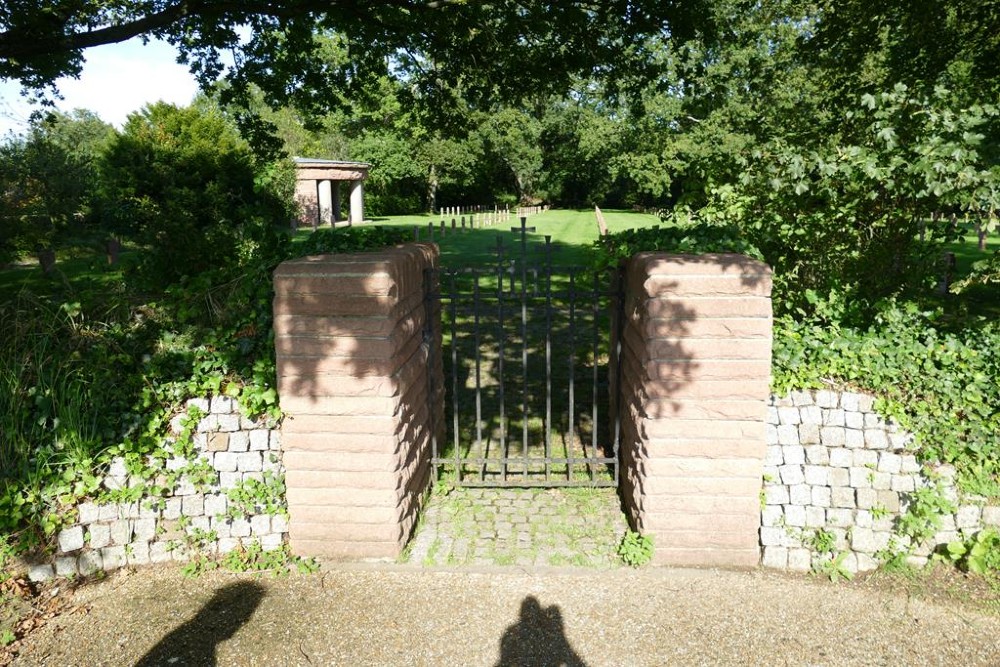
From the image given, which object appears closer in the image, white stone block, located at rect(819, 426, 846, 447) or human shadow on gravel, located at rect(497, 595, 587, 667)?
human shadow on gravel, located at rect(497, 595, 587, 667)

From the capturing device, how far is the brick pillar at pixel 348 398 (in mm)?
4422

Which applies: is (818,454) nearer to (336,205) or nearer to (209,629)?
(209,629)

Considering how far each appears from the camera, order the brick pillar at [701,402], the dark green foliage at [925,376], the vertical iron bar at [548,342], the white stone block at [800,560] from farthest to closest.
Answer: the vertical iron bar at [548,342], the white stone block at [800,560], the dark green foliage at [925,376], the brick pillar at [701,402]

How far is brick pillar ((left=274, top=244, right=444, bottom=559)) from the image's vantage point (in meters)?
4.42

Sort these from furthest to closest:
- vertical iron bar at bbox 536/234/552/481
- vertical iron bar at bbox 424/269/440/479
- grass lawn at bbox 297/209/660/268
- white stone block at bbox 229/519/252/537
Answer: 1. grass lawn at bbox 297/209/660/268
2. vertical iron bar at bbox 424/269/440/479
3. vertical iron bar at bbox 536/234/552/481
4. white stone block at bbox 229/519/252/537

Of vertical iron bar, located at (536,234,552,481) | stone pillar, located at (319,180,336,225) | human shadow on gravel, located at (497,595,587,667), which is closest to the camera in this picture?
human shadow on gravel, located at (497,595,587,667)

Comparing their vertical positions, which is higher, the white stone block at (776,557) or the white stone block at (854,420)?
the white stone block at (854,420)

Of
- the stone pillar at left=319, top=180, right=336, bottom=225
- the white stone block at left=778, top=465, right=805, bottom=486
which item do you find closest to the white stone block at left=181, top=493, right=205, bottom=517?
the white stone block at left=778, top=465, right=805, bottom=486

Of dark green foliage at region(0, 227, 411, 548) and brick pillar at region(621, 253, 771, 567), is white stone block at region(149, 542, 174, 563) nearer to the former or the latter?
dark green foliage at region(0, 227, 411, 548)

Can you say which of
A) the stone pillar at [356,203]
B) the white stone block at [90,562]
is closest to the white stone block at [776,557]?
the white stone block at [90,562]

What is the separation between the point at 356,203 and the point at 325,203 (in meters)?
3.01

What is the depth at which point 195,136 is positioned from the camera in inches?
858

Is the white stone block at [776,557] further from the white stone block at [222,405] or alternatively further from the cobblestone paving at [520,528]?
the white stone block at [222,405]

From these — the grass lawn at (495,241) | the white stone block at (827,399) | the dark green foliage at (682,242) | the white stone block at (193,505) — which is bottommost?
the white stone block at (193,505)
